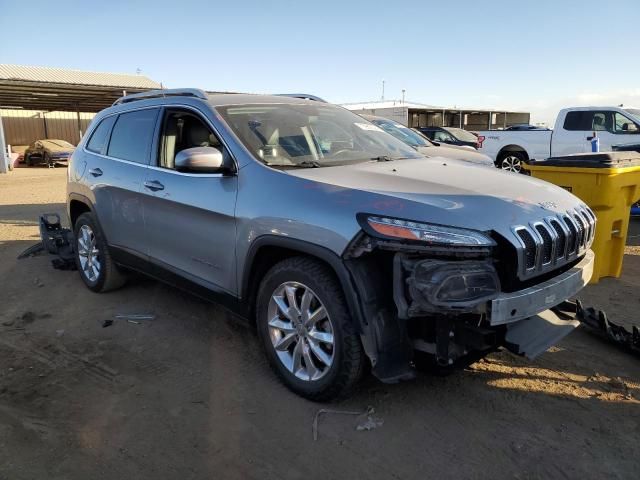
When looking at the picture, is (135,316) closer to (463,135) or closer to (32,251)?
(32,251)

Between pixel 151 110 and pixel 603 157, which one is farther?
pixel 603 157

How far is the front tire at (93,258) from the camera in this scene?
16.8 ft

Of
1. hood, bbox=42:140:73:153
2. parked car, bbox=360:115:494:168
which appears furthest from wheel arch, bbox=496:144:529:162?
hood, bbox=42:140:73:153

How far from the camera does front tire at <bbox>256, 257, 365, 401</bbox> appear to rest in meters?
2.91

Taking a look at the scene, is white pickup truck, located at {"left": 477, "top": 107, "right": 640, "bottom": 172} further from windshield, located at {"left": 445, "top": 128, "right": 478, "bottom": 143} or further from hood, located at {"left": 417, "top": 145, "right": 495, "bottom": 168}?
hood, located at {"left": 417, "top": 145, "right": 495, "bottom": 168}

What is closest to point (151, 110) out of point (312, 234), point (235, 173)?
point (235, 173)

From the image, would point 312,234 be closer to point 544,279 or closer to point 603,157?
point 544,279

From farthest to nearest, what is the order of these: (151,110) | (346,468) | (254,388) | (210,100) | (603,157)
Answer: (603,157) → (151,110) → (210,100) → (254,388) → (346,468)

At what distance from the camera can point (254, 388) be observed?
11.2ft

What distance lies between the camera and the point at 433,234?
2629mm

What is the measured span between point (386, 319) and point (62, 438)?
75.1 inches

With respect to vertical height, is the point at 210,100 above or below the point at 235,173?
above

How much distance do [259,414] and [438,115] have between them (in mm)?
41383

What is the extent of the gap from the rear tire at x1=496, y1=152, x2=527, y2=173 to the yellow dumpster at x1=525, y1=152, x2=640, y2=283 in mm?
8711
